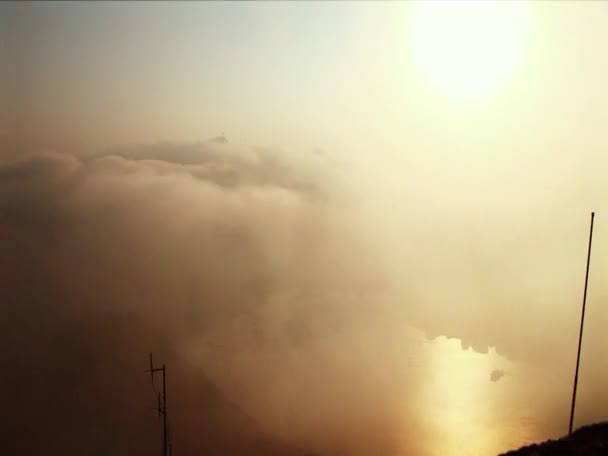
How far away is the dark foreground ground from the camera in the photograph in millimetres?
10688

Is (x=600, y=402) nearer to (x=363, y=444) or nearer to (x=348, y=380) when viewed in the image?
(x=363, y=444)

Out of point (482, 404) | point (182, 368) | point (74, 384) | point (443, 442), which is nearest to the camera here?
point (443, 442)

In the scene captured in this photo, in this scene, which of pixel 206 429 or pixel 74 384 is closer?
pixel 206 429

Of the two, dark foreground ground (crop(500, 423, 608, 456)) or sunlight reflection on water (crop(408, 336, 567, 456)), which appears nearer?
dark foreground ground (crop(500, 423, 608, 456))

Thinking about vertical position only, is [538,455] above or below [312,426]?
above

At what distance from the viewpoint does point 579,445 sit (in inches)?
438

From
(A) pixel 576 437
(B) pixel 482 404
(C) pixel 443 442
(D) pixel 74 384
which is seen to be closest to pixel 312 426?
(C) pixel 443 442

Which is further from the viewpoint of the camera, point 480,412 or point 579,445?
point 480,412

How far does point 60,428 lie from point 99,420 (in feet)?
10.5

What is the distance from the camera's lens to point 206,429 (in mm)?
45375

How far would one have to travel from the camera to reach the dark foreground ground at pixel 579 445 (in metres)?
10.7

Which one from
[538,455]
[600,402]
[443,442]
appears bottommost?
[443,442]

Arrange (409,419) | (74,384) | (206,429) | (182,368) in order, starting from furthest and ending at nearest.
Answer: (182,368) < (74,384) < (206,429) < (409,419)

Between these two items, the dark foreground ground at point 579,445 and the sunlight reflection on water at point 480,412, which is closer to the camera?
the dark foreground ground at point 579,445
